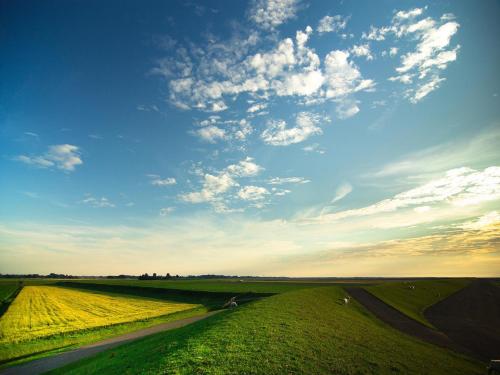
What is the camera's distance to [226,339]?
18000 mm

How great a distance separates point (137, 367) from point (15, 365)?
16.2 m

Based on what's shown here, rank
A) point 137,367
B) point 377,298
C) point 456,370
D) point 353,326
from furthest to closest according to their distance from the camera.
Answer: point 377,298, point 353,326, point 456,370, point 137,367

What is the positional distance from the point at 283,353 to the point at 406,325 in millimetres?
23085

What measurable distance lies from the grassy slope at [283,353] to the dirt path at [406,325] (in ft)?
11.0

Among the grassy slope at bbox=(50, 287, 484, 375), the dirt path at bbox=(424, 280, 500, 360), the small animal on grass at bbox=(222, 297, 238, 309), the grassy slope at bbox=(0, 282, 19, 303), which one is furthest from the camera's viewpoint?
the grassy slope at bbox=(0, 282, 19, 303)

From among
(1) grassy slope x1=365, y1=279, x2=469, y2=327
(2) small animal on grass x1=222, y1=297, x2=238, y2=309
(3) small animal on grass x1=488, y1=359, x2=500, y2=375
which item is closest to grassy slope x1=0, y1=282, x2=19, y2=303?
(2) small animal on grass x1=222, y1=297, x2=238, y2=309

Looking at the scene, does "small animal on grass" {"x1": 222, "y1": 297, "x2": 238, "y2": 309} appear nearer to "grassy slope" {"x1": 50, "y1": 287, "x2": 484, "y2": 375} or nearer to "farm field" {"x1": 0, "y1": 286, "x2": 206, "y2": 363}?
"farm field" {"x1": 0, "y1": 286, "x2": 206, "y2": 363}

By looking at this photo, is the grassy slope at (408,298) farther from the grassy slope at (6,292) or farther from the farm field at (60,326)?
the grassy slope at (6,292)

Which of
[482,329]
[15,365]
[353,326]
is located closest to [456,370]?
[353,326]

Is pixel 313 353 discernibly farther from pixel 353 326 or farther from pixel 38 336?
pixel 38 336

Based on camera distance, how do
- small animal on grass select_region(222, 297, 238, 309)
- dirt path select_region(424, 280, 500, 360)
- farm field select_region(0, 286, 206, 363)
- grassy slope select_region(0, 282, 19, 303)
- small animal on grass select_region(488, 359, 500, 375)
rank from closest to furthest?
small animal on grass select_region(488, 359, 500, 375) < dirt path select_region(424, 280, 500, 360) < farm field select_region(0, 286, 206, 363) < small animal on grass select_region(222, 297, 238, 309) < grassy slope select_region(0, 282, 19, 303)

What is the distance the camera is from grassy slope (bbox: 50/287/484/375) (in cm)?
1441

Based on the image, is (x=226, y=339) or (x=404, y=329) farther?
(x=404, y=329)

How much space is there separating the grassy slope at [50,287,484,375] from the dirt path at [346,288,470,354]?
11.0 ft
